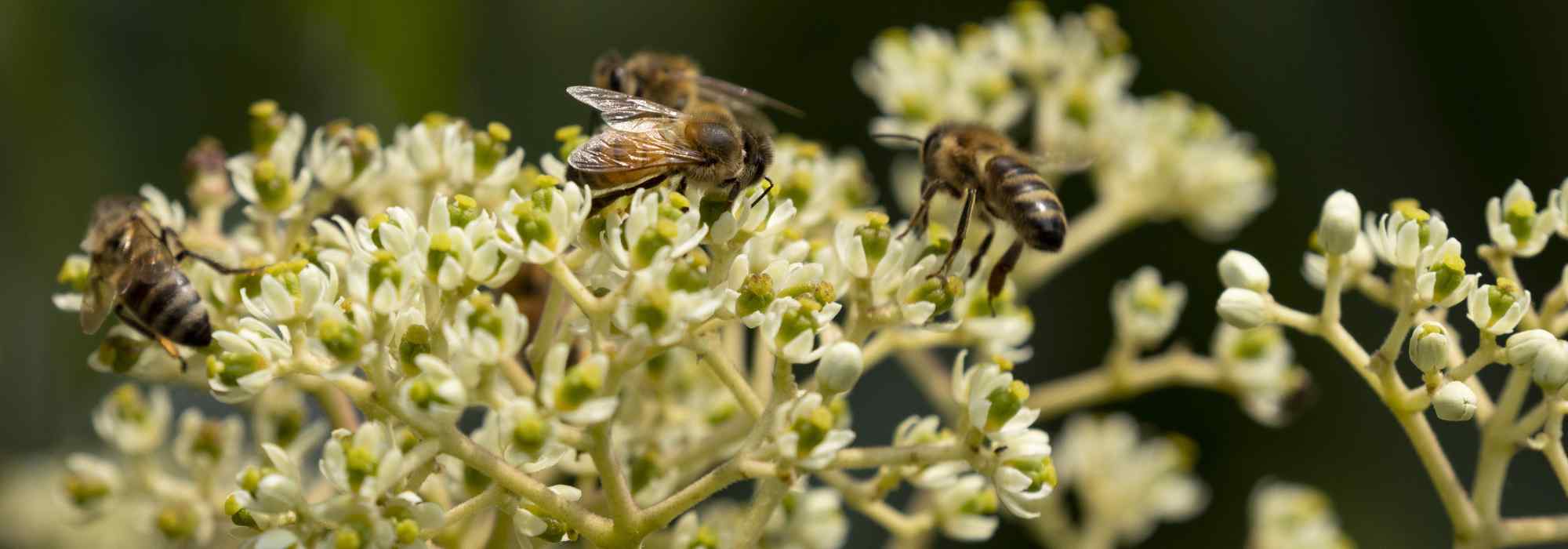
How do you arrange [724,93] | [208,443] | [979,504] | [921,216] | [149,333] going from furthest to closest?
[724,93]
[208,443]
[979,504]
[921,216]
[149,333]

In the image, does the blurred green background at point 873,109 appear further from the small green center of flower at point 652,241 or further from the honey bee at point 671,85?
the small green center of flower at point 652,241

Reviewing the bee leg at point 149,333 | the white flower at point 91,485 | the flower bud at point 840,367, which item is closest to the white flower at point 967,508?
the flower bud at point 840,367

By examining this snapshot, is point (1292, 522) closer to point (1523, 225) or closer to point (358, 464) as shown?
point (1523, 225)

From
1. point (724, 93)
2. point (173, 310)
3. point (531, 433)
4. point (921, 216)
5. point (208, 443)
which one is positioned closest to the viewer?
point (531, 433)

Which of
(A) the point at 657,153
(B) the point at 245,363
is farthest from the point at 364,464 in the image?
(A) the point at 657,153

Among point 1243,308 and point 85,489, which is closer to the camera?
point 1243,308

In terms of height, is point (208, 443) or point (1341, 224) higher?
point (1341, 224)

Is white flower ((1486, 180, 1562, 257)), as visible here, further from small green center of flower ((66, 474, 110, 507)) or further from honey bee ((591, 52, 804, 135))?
small green center of flower ((66, 474, 110, 507))

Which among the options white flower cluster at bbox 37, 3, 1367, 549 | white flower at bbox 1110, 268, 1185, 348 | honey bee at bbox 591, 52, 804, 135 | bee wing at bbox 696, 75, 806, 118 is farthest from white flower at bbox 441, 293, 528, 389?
white flower at bbox 1110, 268, 1185, 348
